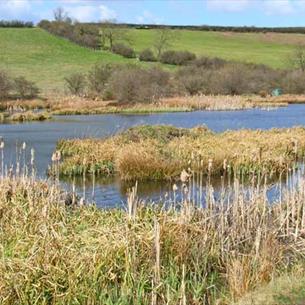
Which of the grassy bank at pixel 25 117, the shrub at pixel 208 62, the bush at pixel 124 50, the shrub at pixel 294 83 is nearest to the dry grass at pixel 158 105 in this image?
the grassy bank at pixel 25 117

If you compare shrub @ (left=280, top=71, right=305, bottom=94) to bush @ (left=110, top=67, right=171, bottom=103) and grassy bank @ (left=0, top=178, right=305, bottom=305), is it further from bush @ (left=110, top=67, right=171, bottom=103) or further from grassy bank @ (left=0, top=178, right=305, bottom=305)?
grassy bank @ (left=0, top=178, right=305, bottom=305)

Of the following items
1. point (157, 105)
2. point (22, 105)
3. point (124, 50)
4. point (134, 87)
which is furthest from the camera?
point (124, 50)

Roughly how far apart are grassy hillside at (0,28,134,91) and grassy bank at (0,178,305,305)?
206ft

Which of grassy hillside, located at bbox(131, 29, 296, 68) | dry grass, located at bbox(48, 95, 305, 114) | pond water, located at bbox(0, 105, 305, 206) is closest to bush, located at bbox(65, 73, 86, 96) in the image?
dry grass, located at bbox(48, 95, 305, 114)

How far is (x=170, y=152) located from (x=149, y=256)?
13.3m

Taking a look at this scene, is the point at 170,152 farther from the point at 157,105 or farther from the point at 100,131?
the point at 157,105

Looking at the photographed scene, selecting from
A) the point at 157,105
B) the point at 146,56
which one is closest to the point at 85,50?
the point at 146,56

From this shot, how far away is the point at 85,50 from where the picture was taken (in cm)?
9194

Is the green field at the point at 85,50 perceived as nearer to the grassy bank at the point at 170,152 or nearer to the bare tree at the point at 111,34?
the bare tree at the point at 111,34

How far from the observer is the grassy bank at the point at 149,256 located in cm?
870

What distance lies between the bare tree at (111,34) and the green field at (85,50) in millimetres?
2847

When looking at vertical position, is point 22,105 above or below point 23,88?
below

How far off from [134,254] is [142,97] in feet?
167

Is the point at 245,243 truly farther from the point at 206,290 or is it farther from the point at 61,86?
the point at 61,86
